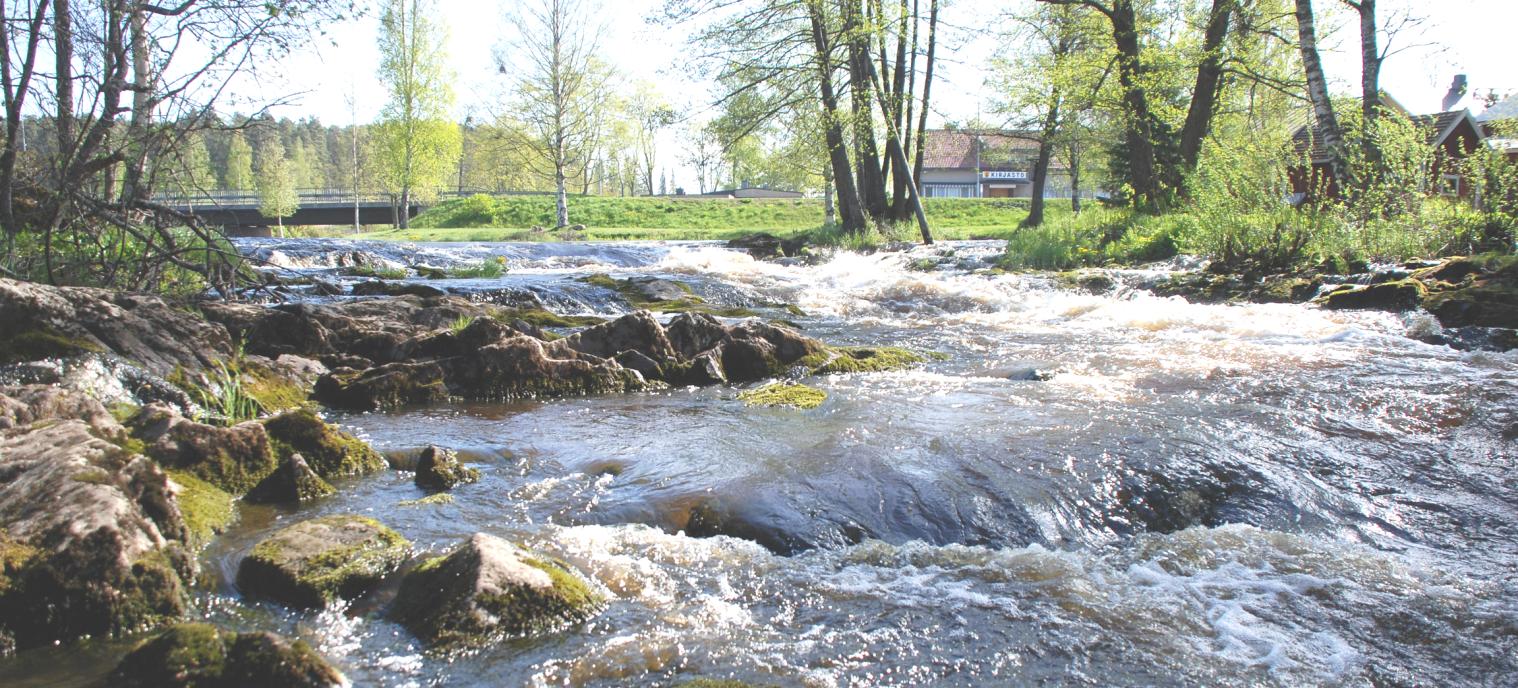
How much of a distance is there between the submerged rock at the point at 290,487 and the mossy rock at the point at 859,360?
4.67m

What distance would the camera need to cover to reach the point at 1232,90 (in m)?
21.9

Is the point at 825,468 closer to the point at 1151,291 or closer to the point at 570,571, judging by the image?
the point at 570,571

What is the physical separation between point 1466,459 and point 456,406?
6.86 meters

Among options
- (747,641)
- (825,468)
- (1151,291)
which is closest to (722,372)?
(825,468)

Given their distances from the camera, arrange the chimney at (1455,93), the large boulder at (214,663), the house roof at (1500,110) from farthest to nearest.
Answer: the chimney at (1455,93) < the house roof at (1500,110) < the large boulder at (214,663)

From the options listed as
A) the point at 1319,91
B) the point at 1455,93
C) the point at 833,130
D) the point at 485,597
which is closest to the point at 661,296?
the point at 833,130

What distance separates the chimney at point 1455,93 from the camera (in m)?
47.2

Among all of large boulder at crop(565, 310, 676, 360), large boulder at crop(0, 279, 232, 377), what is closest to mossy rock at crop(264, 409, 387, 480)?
large boulder at crop(0, 279, 232, 377)

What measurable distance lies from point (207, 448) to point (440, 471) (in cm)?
115

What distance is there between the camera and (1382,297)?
10.3m

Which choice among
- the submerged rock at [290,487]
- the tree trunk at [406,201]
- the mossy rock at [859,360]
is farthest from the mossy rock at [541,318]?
the tree trunk at [406,201]

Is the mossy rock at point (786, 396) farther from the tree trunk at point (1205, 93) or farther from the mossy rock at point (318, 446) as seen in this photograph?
the tree trunk at point (1205, 93)

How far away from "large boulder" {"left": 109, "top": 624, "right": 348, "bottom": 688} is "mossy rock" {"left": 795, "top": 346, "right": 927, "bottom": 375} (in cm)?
603

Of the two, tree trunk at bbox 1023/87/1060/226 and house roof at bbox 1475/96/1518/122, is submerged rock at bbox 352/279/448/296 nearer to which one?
tree trunk at bbox 1023/87/1060/226
